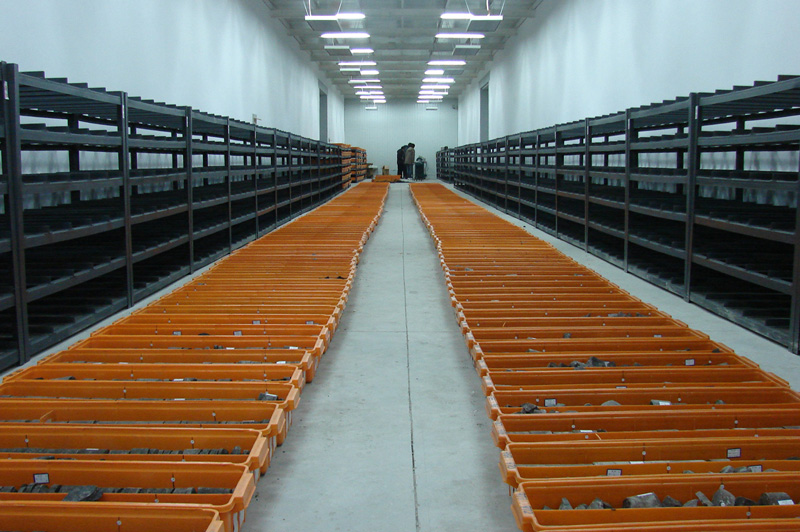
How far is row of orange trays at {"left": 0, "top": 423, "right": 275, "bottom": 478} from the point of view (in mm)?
3068

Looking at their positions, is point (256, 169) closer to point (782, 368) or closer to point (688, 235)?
point (688, 235)

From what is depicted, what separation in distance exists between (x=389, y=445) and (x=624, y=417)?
1252mm

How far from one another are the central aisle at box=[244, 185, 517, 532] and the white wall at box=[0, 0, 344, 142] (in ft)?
15.6

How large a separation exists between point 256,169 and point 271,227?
152 centimetres

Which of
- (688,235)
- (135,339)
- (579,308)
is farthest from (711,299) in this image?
(135,339)

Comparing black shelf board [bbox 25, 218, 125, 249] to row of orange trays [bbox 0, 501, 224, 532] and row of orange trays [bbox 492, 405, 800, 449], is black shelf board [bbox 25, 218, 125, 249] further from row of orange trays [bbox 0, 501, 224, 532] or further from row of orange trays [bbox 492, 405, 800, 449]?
row of orange trays [bbox 492, 405, 800, 449]

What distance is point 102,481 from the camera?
2730 mm

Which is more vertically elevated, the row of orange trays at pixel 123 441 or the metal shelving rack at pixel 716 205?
the metal shelving rack at pixel 716 205

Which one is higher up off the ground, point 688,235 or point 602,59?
point 602,59

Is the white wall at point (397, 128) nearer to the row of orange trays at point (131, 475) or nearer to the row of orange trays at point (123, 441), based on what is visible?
the row of orange trays at point (123, 441)

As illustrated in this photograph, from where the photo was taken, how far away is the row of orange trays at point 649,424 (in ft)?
10.4

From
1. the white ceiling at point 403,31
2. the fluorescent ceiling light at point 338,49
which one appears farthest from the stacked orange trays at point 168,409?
the fluorescent ceiling light at point 338,49

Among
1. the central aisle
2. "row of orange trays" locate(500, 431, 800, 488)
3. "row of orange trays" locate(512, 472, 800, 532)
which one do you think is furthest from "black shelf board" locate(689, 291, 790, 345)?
"row of orange trays" locate(512, 472, 800, 532)

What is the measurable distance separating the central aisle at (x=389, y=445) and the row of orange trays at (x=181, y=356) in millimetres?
296
